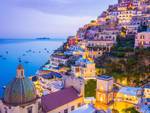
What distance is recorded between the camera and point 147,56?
51.1m

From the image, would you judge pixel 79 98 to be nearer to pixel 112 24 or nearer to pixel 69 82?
pixel 69 82

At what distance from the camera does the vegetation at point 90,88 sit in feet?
151

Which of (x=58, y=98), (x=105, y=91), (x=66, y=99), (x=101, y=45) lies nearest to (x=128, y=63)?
(x=105, y=91)

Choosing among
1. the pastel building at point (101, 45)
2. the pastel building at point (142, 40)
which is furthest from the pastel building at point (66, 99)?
the pastel building at point (101, 45)

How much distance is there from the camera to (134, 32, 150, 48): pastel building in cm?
5770

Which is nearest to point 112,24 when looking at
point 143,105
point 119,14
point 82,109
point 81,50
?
point 119,14

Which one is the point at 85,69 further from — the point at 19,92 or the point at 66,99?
the point at 19,92

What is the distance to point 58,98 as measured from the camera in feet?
97.2

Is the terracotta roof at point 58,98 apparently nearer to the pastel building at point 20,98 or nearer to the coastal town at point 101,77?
the coastal town at point 101,77

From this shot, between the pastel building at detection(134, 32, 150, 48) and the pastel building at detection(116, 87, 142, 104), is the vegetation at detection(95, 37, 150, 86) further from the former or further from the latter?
the pastel building at detection(116, 87, 142, 104)

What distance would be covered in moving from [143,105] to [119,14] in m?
58.4

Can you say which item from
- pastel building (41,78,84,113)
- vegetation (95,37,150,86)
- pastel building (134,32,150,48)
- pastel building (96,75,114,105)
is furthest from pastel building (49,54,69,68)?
pastel building (41,78,84,113)

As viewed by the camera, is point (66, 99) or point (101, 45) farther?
point (101, 45)

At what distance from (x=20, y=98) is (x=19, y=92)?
2.36ft
